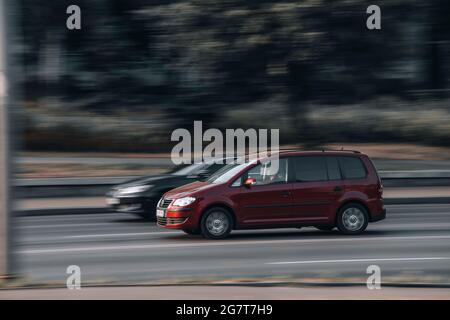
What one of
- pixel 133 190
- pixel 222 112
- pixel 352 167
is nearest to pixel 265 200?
pixel 352 167

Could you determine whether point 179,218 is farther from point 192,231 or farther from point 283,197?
point 283,197

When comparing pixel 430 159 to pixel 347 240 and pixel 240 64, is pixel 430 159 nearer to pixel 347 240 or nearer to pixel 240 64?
pixel 240 64

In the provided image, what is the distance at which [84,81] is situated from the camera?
1425 inches

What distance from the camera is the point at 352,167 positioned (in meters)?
15.1

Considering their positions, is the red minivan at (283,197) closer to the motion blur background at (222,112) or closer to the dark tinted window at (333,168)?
the dark tinted window at (333,168)

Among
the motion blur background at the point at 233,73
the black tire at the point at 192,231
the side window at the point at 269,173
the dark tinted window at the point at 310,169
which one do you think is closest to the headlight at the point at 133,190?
the black tire at the point at 192,231

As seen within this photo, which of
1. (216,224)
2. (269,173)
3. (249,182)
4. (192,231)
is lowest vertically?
(192,231)

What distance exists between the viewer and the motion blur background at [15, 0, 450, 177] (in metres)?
26.9

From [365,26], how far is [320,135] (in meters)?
6.60

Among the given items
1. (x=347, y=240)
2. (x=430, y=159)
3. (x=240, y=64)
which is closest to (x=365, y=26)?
(x=240, y=64)

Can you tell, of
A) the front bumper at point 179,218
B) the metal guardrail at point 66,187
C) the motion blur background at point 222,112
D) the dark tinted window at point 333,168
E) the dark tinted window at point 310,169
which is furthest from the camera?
the metal guardrail at point 66,187

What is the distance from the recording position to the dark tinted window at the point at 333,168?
1491 cm

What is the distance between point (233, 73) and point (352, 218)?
15813mm

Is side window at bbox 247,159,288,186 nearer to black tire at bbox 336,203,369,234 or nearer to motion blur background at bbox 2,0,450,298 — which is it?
motion blur background at bbox 2,0,450,298
